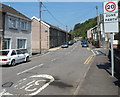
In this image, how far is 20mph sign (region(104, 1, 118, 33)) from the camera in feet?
27.3

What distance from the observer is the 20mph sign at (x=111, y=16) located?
27.3ft

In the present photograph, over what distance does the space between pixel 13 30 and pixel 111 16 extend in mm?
13964

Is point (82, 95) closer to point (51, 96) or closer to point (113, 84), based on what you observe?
point (51, 96)

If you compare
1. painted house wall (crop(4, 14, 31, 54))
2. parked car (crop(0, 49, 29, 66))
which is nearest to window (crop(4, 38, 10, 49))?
painted house wall (crop(4, 14, 31, 54))

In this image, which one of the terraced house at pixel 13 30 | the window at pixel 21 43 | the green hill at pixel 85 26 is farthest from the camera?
the green hill at pixel 85 26

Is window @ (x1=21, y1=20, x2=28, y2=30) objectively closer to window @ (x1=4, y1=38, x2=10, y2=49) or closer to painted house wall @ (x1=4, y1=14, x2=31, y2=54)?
painted house wall @ (x1=4, y1=14, x2=31, y2=54)

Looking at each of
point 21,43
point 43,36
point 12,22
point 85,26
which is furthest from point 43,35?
point 85,26

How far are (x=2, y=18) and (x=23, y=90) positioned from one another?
42.0ft

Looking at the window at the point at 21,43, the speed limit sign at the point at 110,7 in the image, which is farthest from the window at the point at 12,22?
the speed limit sign at the point at 110,7

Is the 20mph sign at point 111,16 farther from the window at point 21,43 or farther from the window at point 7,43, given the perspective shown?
the window at point 21,43

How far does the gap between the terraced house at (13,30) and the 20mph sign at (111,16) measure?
12386mm

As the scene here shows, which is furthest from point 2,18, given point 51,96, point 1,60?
point 51,96

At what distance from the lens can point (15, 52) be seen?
45.7 feet

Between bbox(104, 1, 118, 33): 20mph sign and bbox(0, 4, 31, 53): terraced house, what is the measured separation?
12386mm
